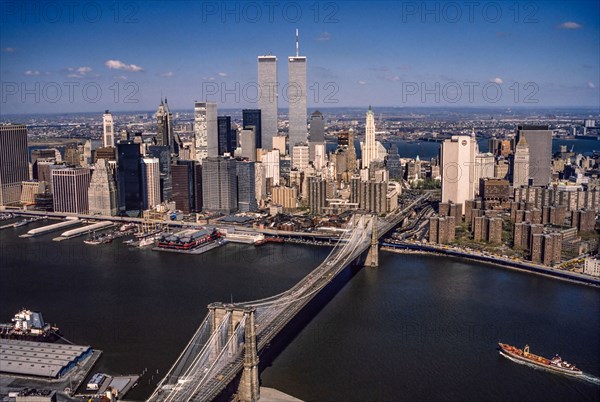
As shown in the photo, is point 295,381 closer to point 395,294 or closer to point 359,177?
point 395,294

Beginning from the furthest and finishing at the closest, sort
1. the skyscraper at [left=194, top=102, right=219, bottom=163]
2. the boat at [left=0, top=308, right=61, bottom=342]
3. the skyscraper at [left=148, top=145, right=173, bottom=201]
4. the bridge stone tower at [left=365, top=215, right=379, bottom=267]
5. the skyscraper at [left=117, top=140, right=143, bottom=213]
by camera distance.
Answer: the skyscraper at [left=194, top=102, right=219, bottom=163] → the skyscraper at [left=148, top=145, right=173, bottom=201] → the skyscraper at [left=117, top=140, right=143, bottom=213] → the bridge stone tower at [left=365, top=215, right=379, bottom=267] → the boat at [left=0, top=308, right=61, bottom=342]

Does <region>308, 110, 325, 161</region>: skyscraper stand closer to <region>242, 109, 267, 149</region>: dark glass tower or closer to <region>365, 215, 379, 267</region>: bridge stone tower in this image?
<region>242, 109, 267, 149</region>: dark glass tower

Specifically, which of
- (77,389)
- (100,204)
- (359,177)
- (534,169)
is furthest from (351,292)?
(534,169)

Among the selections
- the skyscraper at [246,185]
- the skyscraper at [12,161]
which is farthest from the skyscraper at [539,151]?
the skyscraper at [12,161]

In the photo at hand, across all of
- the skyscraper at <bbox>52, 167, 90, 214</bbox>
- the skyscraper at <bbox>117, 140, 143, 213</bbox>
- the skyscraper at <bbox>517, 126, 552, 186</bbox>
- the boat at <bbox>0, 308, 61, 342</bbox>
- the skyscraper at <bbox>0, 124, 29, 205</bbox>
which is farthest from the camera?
the skyscraper at <bbox>517, 126, 552, 186</bbox>

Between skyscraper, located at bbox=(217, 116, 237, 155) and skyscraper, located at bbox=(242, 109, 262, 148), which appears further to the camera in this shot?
skyscraper, located at bbox=(242, 109, 262, 148)

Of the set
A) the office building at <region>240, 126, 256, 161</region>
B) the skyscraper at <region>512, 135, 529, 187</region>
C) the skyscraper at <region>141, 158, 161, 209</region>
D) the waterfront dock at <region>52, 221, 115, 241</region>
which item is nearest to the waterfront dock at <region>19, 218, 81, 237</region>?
the waterfront dock at <region>52, 221, 115, 241</region>
